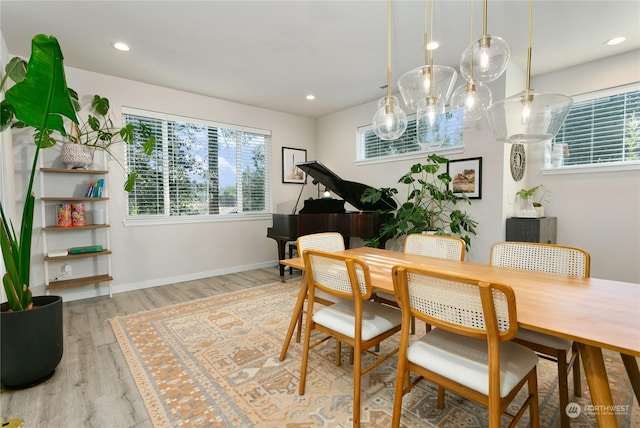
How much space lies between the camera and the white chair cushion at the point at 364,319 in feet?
5.45

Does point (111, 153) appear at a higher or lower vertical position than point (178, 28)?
lower

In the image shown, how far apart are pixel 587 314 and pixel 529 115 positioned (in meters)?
1.03

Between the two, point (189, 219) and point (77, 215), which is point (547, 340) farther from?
point (77, 215)

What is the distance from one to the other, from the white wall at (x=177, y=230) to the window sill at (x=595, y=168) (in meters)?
3.92

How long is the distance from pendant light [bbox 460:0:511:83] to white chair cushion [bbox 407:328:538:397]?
4.84 ft

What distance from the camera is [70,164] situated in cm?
337

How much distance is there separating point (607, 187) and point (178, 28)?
476 cm

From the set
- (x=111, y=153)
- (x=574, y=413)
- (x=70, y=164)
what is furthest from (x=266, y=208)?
(x=574, y=413)

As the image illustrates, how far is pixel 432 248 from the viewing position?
93.0 inches

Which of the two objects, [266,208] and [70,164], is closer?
[70,164]

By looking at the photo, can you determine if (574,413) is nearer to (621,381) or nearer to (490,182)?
(621,381)

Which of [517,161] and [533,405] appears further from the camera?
[517,161]

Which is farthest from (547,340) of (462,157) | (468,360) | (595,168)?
(595,168)

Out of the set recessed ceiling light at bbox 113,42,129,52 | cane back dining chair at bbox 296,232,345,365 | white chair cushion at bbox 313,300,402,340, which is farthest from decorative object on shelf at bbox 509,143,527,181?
recessed ceiling light at bbox 113,42,129,52
